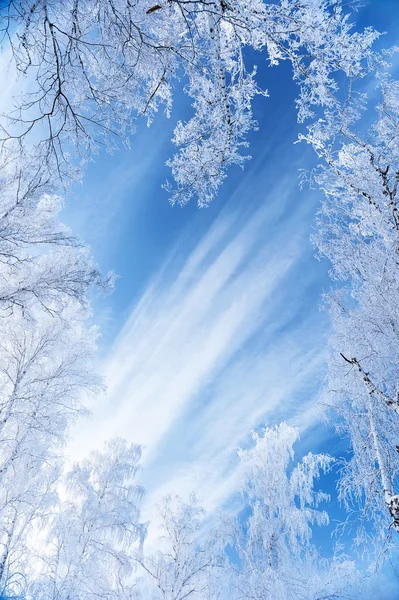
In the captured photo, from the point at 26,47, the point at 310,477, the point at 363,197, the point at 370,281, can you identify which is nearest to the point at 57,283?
the point at 26,47

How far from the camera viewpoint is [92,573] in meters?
9.57

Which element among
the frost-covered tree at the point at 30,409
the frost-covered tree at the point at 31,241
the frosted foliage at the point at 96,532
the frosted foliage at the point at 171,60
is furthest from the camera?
the frosted foliage at the point at 96,532

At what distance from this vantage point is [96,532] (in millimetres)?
10594

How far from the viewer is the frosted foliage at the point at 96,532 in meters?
9.08

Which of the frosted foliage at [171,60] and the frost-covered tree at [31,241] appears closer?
the frosted foliage at [171,60]

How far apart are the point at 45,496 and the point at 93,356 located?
3.59 m

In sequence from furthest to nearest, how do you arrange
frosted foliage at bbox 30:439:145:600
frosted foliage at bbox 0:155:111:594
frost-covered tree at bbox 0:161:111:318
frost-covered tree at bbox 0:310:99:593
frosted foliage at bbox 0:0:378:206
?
frosted foliage at bbox 30:439:145:600 < frost-covered tree at bbox 0:310:99:593 < frosted foliage at bbox 0:155:111:594 < frost-covered tree at bbox 0:161:111:318 < frosted foliage at bbox 0:0:378:206

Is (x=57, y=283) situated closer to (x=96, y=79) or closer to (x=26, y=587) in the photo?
(x=96, y=79)

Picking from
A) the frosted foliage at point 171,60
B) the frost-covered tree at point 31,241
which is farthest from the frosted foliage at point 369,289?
the frost-covered tree at point 31,241

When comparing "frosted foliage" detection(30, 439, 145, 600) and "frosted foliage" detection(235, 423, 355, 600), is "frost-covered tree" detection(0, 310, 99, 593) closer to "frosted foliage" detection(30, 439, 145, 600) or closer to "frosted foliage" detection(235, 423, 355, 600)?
"frosted foliage" detection(30, 439, 145, 600)

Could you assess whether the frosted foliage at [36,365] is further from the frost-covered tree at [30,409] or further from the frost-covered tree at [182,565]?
the frost-covered tree at [182,565]

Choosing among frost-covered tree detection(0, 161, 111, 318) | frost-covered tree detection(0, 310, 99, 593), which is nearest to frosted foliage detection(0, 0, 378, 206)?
frost-covered tree detection(0, 161, 111, 318)

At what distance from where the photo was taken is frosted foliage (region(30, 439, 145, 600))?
9.08 metres

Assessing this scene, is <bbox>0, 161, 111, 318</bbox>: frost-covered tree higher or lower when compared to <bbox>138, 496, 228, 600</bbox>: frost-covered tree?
higher
